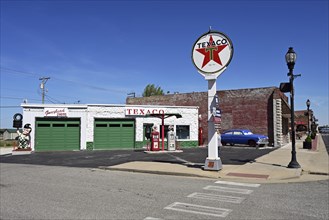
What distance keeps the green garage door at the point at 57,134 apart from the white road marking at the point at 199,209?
65.1ft

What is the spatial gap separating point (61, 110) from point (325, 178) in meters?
20.1

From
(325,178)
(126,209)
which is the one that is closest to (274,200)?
(126,209)

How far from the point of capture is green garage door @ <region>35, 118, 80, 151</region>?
24.6 metres

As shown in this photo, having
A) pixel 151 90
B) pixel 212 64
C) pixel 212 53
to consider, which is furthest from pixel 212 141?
pixel 151 90

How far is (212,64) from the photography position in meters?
12.6

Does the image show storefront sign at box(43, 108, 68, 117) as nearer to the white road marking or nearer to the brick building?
the brick building

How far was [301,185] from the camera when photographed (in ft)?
31.2

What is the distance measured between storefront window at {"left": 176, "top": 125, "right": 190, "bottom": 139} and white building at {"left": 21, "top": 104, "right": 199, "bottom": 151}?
86 cm

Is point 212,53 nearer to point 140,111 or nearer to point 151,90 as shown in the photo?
point 140,111

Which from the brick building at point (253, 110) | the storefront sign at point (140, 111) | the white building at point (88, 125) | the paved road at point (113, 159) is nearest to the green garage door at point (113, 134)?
the white building at point (88, 125)

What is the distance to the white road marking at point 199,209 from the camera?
6.31 m

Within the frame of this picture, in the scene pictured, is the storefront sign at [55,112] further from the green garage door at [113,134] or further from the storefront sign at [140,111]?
the storefront sign at [140,111]

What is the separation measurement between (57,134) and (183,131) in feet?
36.3

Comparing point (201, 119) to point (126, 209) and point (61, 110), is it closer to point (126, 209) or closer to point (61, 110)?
point (61, 110)
